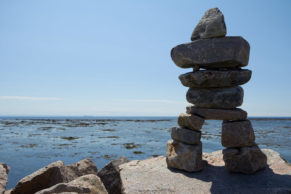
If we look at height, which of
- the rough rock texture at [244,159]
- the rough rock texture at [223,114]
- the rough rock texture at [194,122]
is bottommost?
the rough rock texture at [244,159]

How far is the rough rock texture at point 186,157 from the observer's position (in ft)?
24.4

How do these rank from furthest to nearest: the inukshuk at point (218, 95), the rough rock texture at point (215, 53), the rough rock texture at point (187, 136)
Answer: the rough rock texture at point (187, 136) → the inukshuk at point (218, 95) → the rough rock texture at point (215, 53)

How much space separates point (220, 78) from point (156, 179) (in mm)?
4198

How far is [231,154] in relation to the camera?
287 inches

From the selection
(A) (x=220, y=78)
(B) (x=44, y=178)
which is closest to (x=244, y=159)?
(A) (x=220, y=78)

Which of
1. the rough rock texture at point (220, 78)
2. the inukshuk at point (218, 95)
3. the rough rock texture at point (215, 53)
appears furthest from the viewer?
the rough rock texture at point (220, 78)

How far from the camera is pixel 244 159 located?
716 centimetres

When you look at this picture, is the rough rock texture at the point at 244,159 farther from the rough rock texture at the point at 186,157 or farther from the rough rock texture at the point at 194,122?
the rough rock texture at the point at 194,122

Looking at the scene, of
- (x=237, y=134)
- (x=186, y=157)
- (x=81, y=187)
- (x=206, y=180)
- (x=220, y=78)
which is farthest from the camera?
(x=186, y=157)

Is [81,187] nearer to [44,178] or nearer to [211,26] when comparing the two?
[44,178]

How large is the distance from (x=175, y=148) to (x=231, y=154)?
204 centimetres

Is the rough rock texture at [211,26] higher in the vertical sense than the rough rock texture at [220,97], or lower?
higher

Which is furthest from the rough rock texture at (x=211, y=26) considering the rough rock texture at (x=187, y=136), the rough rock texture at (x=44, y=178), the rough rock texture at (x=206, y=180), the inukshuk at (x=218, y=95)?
the rough rock texture at (x=44, y=178)

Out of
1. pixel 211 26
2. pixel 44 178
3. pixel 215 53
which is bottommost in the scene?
pixel 44 178
